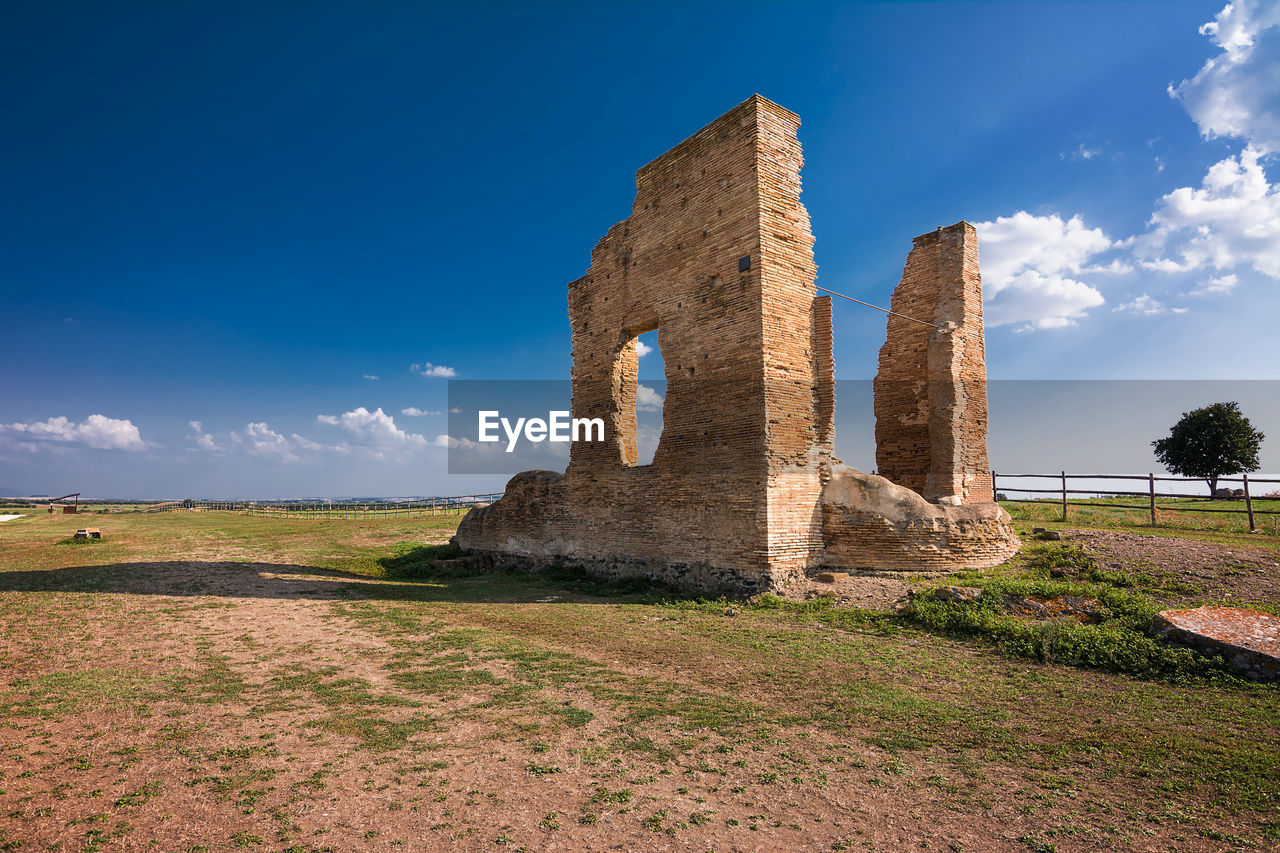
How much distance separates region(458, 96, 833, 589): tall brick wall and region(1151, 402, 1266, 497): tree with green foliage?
34.8 metres

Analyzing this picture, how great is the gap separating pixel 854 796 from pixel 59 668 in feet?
24.6

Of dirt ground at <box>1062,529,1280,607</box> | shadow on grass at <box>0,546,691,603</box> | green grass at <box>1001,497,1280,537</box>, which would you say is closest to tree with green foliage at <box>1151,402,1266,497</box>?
green grass at <box>1001,497,1280,537</box>

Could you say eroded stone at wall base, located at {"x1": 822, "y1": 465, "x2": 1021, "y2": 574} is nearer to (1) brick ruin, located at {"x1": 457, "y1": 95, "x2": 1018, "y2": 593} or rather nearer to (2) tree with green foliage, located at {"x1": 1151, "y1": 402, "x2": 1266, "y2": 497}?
(1) brick ruin, located at {"x1": 457, "y1": 95, "x2": 1018, "y2": 593}

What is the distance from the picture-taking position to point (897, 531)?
8961mm

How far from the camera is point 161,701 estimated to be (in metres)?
4.88

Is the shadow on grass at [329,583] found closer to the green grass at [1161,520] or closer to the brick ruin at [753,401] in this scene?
the brick ruin at [753,401]

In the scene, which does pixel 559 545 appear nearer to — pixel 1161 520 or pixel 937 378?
pixel 937 378

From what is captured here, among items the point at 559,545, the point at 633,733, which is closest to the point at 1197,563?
the point at 633,733

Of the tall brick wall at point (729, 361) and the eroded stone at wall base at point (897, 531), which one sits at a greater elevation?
the tall brick wall at point (729, 361)

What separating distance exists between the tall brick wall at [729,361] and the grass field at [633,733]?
1604 mm

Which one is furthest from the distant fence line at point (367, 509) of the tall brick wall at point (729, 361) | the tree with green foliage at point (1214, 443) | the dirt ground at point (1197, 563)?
the tree with green foliage at point (1214, 443)

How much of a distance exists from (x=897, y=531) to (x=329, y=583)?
1070 centimetres

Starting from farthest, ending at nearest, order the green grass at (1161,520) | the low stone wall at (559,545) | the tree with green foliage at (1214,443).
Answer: the tree with green foliage at (1214,443) < the green grass at (1161,520) < the low stone wall at (559,545)

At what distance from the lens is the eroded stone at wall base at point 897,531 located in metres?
8.93
